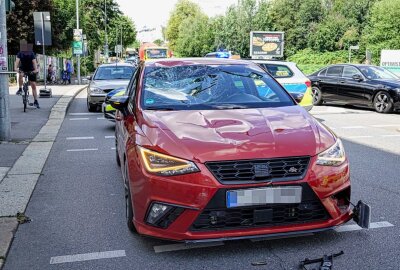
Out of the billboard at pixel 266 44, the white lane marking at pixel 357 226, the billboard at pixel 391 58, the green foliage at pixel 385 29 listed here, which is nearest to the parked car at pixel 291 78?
the white lane marking at pixel 357 226

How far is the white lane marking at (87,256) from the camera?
389cm

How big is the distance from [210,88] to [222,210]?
6.13 feet

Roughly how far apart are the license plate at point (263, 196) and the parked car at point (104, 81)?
11337 mm

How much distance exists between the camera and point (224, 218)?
3713 millimetres

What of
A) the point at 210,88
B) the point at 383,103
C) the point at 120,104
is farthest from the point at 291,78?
the point at 120,104

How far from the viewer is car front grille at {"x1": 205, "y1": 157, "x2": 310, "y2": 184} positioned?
3643mm

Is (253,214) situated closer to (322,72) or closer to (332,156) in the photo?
(332,156)

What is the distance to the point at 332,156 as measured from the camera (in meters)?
3.99

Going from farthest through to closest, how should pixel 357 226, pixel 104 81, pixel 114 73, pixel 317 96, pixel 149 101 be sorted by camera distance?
pixel 317 96
pixel 114 73
pixel 104 81
pixel 149 101
pixel 357 226

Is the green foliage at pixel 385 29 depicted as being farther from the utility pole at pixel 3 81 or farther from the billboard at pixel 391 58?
the utility pole at pixel 3 81

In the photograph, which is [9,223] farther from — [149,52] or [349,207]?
[149,52]

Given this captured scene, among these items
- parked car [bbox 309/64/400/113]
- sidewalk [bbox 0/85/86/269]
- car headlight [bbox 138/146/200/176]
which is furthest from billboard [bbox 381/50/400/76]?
car headlight [bbox 138/146/200/176]

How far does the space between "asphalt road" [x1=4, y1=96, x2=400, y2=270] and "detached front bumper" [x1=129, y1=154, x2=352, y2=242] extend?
23 cm

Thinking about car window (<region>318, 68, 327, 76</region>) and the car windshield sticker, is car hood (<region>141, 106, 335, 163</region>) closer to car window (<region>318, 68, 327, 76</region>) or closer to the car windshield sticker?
the car windshield sticker
